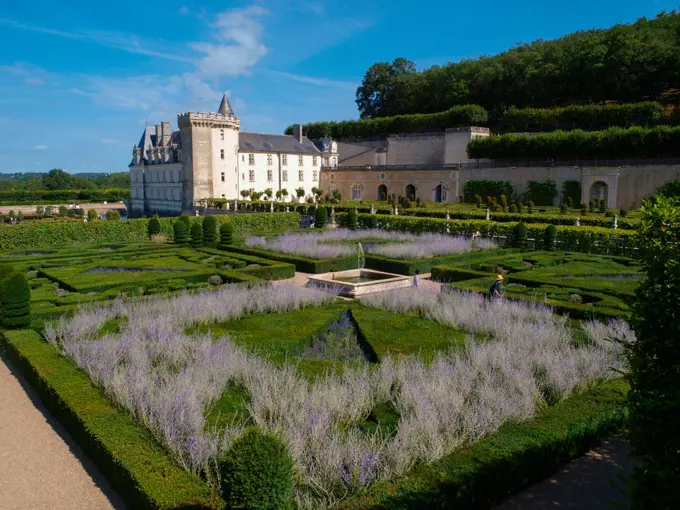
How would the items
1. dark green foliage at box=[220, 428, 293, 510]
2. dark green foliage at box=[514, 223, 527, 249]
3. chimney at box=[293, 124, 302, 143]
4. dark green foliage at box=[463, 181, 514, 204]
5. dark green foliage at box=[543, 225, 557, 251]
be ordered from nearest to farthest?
dark green foliage at box=[220, 428, 293, 510], dark green foliage at box=[543, 225, 557, 251], dark green foliage at box=[514, 223, 527, 249], dark green foliage at box=[463, 181, 514, 204], chimney at box=[293, 124, 302, 143]

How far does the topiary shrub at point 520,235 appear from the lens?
2138cm

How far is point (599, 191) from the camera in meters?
40.0

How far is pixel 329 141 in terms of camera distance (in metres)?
57.9

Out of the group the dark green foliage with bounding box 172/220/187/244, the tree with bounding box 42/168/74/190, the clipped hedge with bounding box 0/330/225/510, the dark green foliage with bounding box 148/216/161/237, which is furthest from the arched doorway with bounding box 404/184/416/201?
the tree with bounding box 42/168/74/190

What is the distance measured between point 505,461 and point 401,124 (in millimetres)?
60968

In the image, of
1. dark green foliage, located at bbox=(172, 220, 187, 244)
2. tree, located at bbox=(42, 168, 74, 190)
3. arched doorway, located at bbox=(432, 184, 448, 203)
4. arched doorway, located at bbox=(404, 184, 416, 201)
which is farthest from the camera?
tree, located at bbox=(42, 168, 74, 190)

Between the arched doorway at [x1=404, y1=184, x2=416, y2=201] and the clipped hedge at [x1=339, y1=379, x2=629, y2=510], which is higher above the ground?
the arched doorway at [x1=404, y1=184, x2=416, y2=201]

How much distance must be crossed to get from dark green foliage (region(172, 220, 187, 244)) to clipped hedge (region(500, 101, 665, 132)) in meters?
38.3

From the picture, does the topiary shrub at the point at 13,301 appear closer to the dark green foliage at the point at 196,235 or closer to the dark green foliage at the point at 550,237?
the dark green foliage at the point at 196,235

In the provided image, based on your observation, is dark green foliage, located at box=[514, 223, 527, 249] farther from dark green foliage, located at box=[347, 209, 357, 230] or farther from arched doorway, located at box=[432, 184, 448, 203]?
arched doorway, located at box=[432, 184, 448, 203]

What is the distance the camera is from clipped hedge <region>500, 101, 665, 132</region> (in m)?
46.0

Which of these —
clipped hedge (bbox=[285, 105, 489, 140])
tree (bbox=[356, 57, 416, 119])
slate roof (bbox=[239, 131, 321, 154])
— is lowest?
slate roof (bbox=[239, 131, 321, 154])

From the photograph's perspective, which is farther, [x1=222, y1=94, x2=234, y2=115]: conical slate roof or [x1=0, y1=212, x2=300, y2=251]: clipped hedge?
[x1=222, y1=94, x2=234, y2=115]: conical slate roof

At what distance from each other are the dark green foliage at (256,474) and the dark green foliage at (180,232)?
19753mm
